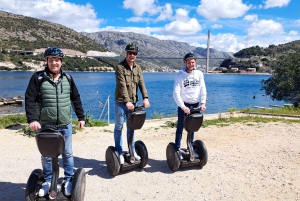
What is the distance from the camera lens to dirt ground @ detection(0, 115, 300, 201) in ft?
12.0

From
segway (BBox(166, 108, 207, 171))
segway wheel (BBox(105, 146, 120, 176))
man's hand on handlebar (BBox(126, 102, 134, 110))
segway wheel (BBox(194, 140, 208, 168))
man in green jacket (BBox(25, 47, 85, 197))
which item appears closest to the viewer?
man in green jacket (BBox(25, 47, 85, 197))

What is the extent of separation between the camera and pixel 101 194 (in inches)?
143

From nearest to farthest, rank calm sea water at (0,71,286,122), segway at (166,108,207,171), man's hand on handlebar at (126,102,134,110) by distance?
man's hand on handlebar at (126,102,134,110) < segway at (166,108,207,171) < calm sea water at (0,71,286,122)

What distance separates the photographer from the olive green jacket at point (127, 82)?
4035 millimetres

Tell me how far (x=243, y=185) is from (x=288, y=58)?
20488 millimetres

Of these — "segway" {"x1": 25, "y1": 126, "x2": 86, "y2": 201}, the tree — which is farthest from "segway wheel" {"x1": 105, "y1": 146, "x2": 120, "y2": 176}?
the tree

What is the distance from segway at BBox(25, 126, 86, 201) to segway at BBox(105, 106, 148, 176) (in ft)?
2.95

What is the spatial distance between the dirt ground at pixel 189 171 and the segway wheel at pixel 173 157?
0.41 feet

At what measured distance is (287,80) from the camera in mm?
19547

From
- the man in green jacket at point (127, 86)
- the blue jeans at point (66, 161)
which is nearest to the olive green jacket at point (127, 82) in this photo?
the man in green jacket at point (127, 86)

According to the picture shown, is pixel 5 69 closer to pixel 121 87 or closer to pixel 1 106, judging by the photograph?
pixel 1 106

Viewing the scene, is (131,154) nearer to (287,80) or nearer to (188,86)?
(188,86)

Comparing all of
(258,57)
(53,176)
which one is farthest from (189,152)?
(258,57)

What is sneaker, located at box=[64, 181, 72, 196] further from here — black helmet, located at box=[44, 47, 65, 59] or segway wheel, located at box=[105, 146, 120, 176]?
black helmet, located at box=[44, 47, 65, 59]
